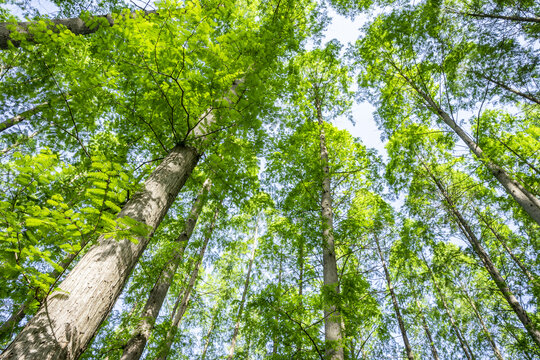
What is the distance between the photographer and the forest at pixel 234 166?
1.51 meters

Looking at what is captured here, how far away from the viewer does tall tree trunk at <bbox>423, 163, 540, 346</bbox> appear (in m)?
5.43

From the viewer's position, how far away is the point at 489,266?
647cm

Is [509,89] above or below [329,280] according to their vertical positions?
above

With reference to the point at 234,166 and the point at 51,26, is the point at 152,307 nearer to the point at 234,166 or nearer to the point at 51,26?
the point at 234,166

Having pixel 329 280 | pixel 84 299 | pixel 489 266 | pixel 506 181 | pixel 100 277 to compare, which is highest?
pixel 506 181

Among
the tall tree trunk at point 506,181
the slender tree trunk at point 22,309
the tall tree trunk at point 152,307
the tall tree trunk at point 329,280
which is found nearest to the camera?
the slender tree trunk at point 22,309

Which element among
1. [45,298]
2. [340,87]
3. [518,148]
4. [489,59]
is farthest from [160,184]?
[518,148]

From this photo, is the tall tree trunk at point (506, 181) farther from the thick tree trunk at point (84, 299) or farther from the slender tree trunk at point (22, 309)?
the slender tree trunk at point (22, 309)

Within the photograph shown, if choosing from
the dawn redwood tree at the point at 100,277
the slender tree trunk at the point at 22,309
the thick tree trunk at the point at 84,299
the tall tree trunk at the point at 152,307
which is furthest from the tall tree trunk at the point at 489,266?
the slender tree trunk at the point at 22,309

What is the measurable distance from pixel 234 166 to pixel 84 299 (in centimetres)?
193

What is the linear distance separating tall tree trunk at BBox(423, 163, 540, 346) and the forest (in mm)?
53

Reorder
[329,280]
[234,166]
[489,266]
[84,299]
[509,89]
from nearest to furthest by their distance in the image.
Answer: [84,299]
[234,166]
[329,280]
[509,89]
[489,266]

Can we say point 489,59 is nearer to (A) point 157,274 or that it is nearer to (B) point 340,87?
(B) point 340,87

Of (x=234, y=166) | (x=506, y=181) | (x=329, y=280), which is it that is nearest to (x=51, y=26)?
(x=234, y=166)
